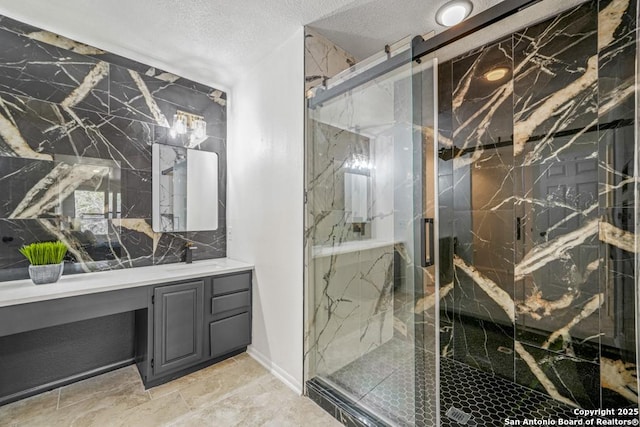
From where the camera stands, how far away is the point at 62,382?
84.0 inches

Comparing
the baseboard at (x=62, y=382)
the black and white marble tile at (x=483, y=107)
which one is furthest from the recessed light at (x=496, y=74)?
the baseboard at (x=62, y=382)

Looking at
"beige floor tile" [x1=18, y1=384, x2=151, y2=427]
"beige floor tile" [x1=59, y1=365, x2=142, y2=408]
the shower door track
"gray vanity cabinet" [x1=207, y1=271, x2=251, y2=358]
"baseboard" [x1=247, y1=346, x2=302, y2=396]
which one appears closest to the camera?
the shower door track

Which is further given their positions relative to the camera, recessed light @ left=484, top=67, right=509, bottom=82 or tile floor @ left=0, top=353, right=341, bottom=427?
recessed light @ left=484, top=67, right=509, bottom=82

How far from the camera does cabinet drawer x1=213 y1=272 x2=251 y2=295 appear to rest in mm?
2393

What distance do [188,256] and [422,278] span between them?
217 centimetres

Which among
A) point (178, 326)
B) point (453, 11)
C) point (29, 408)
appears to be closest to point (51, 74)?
point (178, 326)

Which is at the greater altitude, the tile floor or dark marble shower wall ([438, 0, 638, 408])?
dark marble shower wall ([438, 0, 638, 408])

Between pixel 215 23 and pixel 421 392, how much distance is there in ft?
9.21

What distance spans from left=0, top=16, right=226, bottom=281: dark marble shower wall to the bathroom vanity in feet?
0.84

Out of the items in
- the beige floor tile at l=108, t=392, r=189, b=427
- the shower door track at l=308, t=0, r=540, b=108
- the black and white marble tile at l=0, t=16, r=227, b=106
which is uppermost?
the black and white marble tile at l=0, t=16, r=227, b=106

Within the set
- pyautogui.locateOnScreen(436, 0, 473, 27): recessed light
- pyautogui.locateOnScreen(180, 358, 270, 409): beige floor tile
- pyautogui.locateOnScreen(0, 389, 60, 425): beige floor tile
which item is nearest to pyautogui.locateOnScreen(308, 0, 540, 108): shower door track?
pyautogui.locateOnScreen(436, 0, 473, 27): recessed light

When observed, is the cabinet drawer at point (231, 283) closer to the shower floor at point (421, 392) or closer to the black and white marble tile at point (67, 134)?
the shower floor at point (421, 392)

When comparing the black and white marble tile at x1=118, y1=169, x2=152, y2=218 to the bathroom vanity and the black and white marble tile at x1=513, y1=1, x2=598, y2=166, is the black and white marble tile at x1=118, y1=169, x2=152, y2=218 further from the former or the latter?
the black and white marble tile at x1=513, y1=1, x2=598, y2=166

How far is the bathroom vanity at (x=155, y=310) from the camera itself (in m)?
1.73
